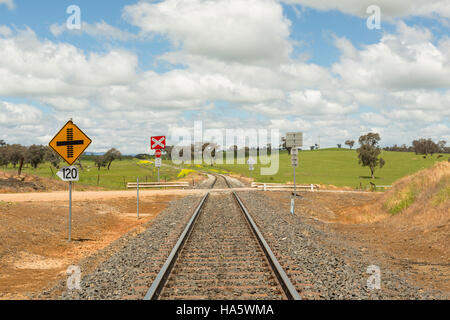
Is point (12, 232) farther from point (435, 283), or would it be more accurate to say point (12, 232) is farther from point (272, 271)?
point (435, 283)

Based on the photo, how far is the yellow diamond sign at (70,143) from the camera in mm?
12875

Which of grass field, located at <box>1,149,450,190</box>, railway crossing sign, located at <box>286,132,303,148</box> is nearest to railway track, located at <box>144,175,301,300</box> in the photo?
railway crossing sign, located at <box>286,132,303,148</box>

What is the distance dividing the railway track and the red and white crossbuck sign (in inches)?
858

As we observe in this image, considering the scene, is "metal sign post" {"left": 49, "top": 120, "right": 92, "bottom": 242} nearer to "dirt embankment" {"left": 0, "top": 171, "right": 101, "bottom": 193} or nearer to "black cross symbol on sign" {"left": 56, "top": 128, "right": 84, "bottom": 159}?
"black cross symbol on sign" {"left": 56, "top": 128, "right": 84, "bottom": 159}

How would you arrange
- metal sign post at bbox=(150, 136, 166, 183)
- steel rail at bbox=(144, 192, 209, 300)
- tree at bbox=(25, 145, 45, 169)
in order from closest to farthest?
steel rail at bbox=(144, 192, 209, 300), metal sign post at bbox=(150, 136, 166, 183), tree at bbox=(25, 145, 45, 169)

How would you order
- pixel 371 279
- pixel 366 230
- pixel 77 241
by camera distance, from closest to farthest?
pixel 371 279
pixel 77 241
pixel 366 230

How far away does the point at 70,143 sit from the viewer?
42.5 ft

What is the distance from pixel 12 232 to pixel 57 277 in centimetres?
534

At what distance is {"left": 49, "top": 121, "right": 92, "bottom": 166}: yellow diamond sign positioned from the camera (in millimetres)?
12875

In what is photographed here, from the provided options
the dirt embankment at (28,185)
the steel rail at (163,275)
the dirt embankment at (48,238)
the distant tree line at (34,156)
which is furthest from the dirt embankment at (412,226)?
the distant tree line at (34,156)

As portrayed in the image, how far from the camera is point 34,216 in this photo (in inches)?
648
